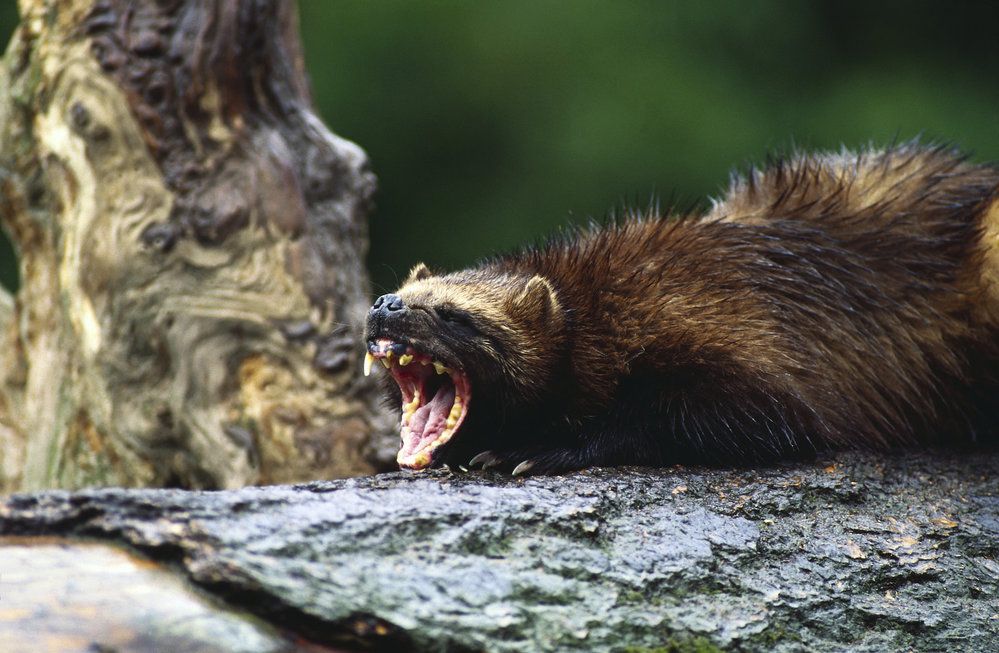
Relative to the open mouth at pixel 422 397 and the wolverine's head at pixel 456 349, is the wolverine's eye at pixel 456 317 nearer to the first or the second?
the wolverine's head at pixel 456 349

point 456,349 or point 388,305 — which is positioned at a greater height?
point 388,305

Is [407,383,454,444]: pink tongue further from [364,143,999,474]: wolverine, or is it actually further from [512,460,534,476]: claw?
[512,460,534,476]: claw

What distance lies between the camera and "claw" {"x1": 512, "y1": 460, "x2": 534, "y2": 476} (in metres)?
3.18

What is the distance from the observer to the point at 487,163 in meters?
10.4

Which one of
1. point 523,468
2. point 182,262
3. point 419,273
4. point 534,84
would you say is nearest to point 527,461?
point 523,468

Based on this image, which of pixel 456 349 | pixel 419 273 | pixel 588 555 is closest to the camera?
pixel 588 555

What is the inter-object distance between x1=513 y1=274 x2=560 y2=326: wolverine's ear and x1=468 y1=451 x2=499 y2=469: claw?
489 mm

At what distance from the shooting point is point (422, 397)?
3.58 metres

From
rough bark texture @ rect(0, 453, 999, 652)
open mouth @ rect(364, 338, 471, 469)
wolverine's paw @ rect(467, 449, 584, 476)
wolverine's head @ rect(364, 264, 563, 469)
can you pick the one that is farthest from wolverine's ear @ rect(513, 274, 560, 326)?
rough bark texture @ rect(0, 453, 999, 652)

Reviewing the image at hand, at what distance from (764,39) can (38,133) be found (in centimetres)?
730

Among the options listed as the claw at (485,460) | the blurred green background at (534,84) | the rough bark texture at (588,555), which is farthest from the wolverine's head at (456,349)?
the blurred green background at (534,84)

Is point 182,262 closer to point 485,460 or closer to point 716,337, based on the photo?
point 485,460

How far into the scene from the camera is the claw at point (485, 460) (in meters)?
3.28

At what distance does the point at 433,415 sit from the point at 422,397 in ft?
0.29
